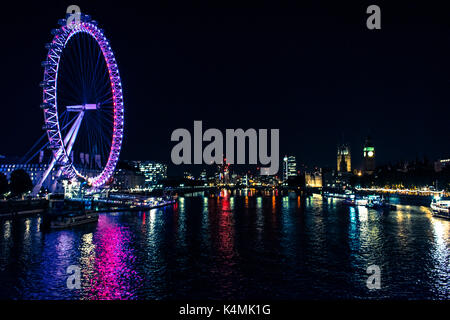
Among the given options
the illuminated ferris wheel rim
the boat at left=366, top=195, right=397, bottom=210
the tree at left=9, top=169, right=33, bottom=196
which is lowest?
the boat at left=366, top=195, right=397, bottom=210

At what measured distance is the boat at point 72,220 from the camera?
3944cm

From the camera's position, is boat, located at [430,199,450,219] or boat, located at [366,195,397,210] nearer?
boat, located at [430,199,450,219]

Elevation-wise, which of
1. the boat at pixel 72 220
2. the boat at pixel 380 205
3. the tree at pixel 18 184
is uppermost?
the tree at pixel 18 184

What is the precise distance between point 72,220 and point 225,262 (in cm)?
2405

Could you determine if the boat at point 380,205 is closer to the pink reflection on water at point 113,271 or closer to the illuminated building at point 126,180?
the pink reflection on water at point 113,271

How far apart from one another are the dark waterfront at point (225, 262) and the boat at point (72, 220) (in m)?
1.67

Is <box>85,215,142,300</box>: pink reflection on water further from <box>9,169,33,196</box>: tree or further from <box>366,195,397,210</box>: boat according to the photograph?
<box>366,195,397,210</box>: boat

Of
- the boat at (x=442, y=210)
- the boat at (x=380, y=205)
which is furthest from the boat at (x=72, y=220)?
the boat at (x=380, y=205)

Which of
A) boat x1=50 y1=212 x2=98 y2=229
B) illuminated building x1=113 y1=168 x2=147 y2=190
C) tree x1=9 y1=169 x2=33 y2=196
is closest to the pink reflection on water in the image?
boat x1=50 y1=212 x2=98 y2=229

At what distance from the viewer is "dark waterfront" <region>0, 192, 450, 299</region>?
18.5 meters

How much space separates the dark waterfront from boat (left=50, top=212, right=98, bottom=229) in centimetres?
167

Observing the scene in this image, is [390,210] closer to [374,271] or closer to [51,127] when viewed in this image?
[374,271]

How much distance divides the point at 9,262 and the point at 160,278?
10.6 m

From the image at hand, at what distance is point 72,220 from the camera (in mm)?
41875
